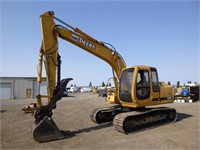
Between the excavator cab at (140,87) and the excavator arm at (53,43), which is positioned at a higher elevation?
the excavator arm at (53,43)

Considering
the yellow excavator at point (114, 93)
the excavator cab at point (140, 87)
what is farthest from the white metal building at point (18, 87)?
the excavator cab at point (140, 87)

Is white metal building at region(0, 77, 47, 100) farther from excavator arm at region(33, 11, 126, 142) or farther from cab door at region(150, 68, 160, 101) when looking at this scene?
cab door at region(150, 68, 160, 101)

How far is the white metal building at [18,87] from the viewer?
32875mm

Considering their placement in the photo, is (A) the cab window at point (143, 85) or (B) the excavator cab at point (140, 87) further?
(A) the cab window at point (143, 85)

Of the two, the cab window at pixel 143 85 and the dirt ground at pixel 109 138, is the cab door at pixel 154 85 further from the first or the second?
the dirt ground at pixel 109 138

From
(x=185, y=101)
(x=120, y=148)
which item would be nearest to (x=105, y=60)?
(x=120, y=148)

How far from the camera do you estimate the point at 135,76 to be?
8.95m

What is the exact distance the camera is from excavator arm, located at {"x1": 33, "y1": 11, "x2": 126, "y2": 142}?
24.1ft

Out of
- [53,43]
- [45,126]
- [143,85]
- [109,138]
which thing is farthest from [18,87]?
[109,138]

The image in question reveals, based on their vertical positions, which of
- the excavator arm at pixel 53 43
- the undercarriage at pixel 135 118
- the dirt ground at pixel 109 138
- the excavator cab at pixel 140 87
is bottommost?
the dirt ground at pixel 109 138

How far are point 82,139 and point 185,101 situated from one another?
1811 centimetres

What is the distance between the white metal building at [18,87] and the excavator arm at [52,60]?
25.4m

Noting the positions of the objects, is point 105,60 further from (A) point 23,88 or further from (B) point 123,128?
(A) point 23,88

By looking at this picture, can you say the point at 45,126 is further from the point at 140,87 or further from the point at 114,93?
the point at 140,87
